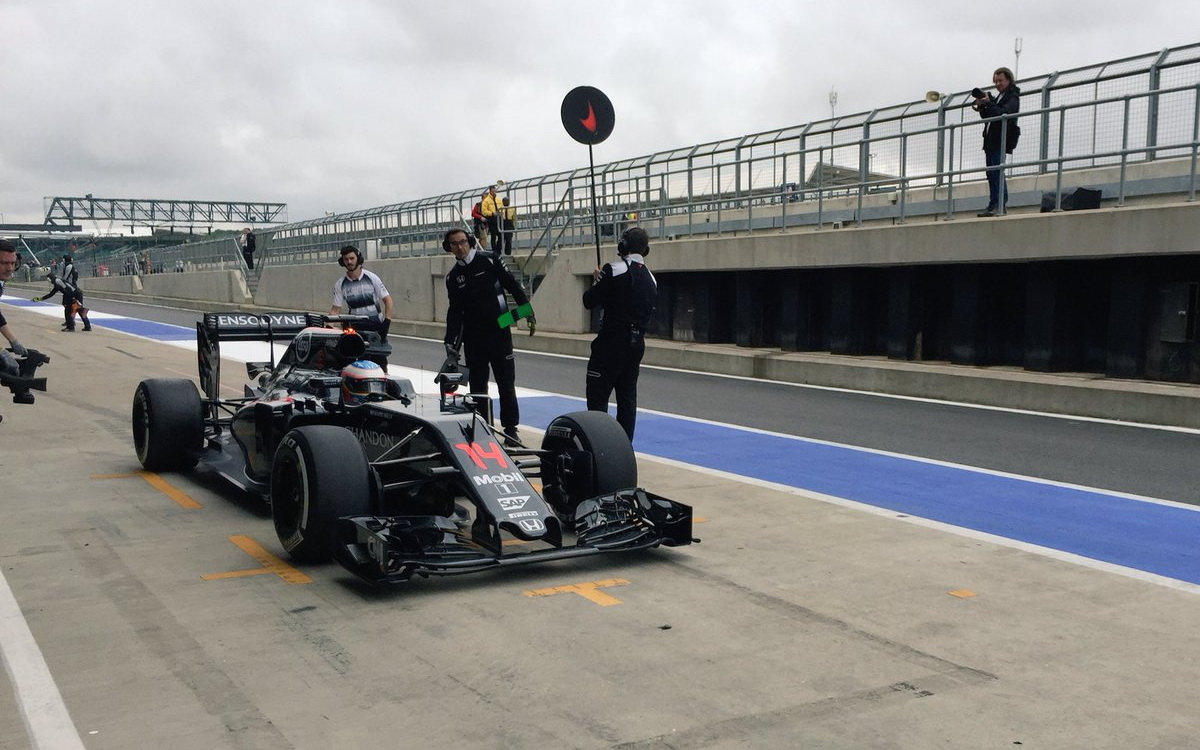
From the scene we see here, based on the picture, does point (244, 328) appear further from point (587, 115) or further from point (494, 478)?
point (494, 478)

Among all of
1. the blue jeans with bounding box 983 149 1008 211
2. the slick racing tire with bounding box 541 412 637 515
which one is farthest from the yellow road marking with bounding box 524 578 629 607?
the blue jeans with bounding box 983 149 1008 211

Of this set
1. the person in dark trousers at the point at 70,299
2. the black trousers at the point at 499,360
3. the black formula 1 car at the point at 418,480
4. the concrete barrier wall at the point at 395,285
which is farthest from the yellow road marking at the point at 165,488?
the person in dark trousers at the point at 70,299

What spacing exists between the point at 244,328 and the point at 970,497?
5.94 meters

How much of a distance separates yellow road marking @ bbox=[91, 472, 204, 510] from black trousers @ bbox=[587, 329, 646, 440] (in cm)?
301

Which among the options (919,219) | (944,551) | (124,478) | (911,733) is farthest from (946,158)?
(911,733)

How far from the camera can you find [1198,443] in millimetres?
10750

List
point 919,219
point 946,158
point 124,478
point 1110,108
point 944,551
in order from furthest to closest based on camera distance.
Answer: point 919,219 < point 946,158 < point 1110,108 < point 124,478 < point 944,551

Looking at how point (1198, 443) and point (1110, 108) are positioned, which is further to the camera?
point (1110, 108)

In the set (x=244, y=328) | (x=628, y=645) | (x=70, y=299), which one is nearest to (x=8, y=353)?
(x=244, y=328)

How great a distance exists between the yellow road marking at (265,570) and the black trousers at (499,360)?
3.29 m

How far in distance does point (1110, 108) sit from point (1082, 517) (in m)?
8.43

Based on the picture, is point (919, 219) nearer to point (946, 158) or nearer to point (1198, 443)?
point (946, 158)

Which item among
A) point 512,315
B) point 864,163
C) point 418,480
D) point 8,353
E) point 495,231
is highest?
point 864,163

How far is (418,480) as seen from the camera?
6.43 m
